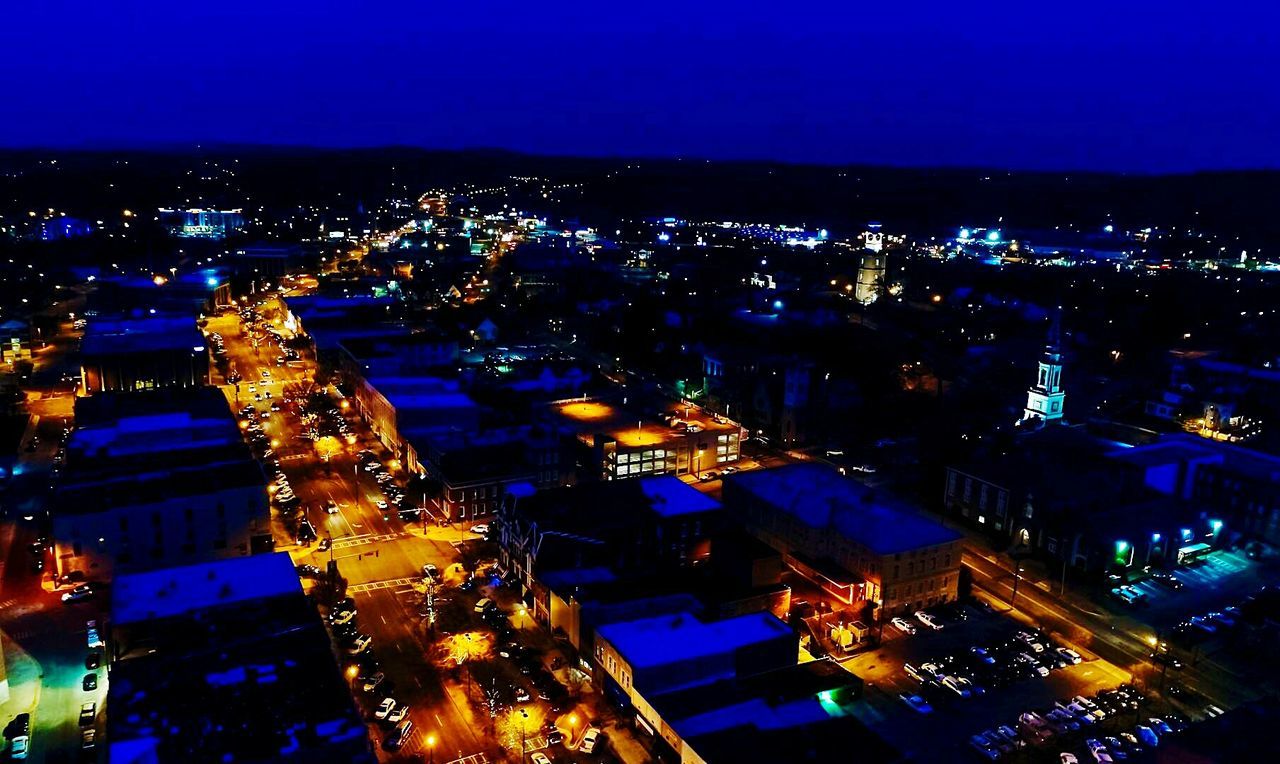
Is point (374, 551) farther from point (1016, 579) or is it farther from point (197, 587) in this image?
point (1016, 579)

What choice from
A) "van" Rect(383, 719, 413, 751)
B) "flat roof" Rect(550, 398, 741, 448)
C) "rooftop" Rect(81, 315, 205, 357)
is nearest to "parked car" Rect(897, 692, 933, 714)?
"van" Rect(383, 719, 413, 751)

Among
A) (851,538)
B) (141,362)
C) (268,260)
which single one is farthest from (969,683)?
(268,260)

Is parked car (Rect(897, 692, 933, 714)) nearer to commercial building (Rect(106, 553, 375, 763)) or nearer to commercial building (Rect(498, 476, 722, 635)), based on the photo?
commercial building (Rect(498, 476, 722, 635))

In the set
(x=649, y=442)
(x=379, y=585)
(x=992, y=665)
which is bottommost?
(x=379, y=585)

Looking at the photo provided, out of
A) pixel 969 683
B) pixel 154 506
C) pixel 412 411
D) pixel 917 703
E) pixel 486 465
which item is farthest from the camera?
pixel 412 411

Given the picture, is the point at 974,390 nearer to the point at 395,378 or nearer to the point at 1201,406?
the point at 1201,406
